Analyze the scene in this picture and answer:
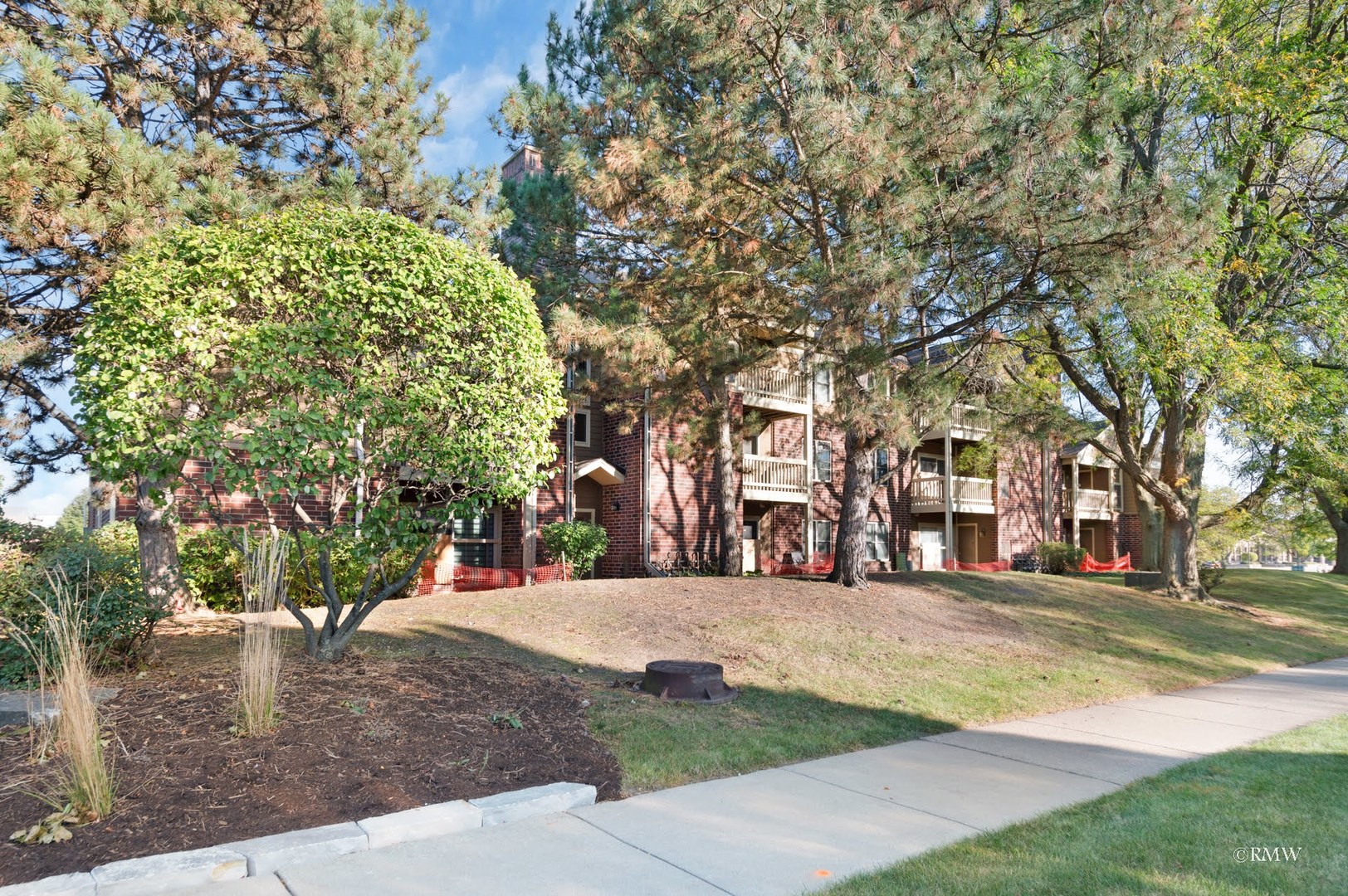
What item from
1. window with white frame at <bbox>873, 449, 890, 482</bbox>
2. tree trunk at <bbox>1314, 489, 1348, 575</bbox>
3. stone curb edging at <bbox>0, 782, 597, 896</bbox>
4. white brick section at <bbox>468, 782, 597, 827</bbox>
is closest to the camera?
stone curb edging at <bbox>0, 782, 597, 896</bbox>

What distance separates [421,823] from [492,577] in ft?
42.0

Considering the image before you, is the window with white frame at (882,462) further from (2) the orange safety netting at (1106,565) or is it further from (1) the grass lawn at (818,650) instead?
(1) the grass lawn at (818,650)

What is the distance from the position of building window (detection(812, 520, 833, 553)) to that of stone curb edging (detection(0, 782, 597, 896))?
20.5 meters

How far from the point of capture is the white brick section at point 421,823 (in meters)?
4.55

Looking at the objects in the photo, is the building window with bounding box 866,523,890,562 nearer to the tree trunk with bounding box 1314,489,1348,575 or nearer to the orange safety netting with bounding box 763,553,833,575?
the orange safety netting with bounding box 763,553,833,575

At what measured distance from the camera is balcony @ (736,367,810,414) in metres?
22.2

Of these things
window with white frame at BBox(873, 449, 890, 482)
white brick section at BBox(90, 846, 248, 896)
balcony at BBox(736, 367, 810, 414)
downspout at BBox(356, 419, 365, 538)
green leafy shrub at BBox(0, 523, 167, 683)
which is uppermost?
balcony at BBox(736, 367, 810, 414)

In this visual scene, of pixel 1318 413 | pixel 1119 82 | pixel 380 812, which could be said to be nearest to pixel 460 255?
pixel 380 812

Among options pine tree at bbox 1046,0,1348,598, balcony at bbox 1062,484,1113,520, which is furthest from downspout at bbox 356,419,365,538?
balcony at bbox 1062,484,1113,520

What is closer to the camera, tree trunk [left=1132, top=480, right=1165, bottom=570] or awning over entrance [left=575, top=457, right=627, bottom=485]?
awning over entrance [left=575, top=457, right=627, bottom=485]

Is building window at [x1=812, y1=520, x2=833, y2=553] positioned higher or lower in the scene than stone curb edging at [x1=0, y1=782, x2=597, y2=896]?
higher

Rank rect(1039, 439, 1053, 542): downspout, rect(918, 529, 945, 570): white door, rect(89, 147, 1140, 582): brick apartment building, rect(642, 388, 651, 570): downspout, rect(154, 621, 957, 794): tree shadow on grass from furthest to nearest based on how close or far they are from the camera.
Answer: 1. rect(1039, 439, 1053, 542): downspout
2. rect(918, 529, 945, 570): white door
3. rect(642, 388, 651, 570): downspout
4. rect(89, 147, 1140, 582): brick apartment building
5. rect(154, 621, 957, 794): tree shadow on grass

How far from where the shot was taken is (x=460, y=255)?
294 inches

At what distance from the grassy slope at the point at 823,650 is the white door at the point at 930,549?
38.9 ft
